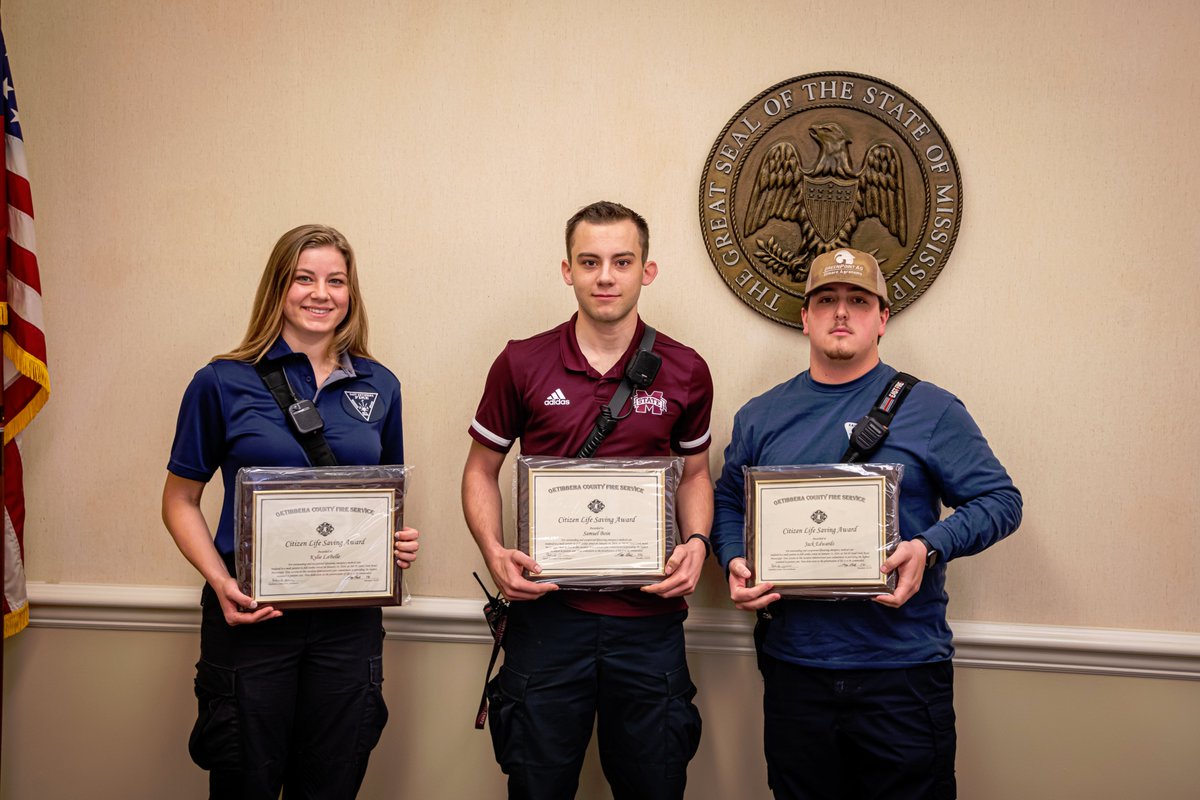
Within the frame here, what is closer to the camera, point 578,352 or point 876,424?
point 876,424

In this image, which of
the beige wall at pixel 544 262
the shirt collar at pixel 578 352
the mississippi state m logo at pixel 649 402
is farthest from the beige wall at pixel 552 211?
the mississippi state m logo at pixel 649 402

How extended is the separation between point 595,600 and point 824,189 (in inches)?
62.0

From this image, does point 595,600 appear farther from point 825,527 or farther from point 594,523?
point 825,527

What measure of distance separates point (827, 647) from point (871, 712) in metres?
0.19

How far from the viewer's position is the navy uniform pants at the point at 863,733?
197 cm

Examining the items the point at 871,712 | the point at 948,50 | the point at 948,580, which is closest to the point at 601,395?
the point at 871,712

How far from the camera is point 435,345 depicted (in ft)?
9.02

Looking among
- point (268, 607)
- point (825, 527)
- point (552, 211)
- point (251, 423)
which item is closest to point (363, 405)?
point (251, 423)

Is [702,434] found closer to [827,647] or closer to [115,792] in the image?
[827,647]

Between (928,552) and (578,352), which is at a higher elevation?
(578,352)

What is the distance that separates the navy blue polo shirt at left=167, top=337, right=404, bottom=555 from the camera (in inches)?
77.4

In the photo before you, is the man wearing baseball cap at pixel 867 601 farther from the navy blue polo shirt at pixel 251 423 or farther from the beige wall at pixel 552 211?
the navy blue polo shirt at pixel 251 423

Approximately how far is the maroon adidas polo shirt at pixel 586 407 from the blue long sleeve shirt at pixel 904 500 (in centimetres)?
24

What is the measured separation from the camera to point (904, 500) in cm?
208
